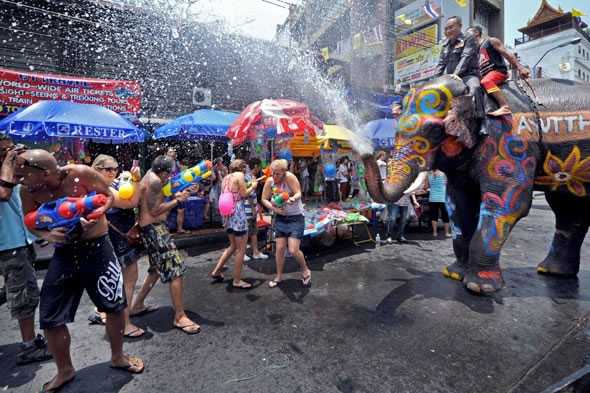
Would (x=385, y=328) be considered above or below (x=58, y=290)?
below

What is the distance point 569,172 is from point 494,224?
1108 mm

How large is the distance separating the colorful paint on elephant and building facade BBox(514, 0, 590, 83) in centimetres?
4573

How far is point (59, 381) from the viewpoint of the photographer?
98.7 inches

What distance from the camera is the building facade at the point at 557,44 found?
39.9 metres

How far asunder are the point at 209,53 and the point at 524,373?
12837 millimetres

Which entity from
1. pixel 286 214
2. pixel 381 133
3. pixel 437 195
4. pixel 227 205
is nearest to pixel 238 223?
pixel 227 205

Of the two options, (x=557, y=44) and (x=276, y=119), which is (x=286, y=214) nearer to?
(x=276, y=119)

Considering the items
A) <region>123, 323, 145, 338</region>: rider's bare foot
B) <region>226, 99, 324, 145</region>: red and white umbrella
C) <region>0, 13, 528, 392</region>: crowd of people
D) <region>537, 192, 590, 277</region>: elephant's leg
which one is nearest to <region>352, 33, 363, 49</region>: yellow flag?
<region>226, 99, 324, 145</region>: red and white umbrella

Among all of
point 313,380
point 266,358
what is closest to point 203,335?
point 266,358

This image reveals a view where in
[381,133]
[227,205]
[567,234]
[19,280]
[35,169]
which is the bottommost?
[567,234]

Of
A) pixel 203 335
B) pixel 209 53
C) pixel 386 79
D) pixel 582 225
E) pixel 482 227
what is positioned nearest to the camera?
pixel 203 335

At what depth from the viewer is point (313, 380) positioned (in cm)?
257

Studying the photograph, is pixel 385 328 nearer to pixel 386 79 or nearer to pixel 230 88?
pixel 230 88

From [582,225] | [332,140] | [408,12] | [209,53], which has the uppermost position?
[408,12]
